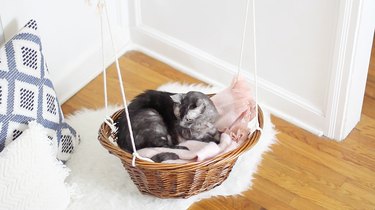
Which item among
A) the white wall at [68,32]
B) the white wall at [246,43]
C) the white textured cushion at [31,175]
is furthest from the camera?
the white wall at [68,32]

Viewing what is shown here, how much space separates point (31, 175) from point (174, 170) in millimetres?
464

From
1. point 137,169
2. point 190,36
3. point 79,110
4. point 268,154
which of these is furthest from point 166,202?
point 190,36

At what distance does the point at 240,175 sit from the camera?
2375 mm

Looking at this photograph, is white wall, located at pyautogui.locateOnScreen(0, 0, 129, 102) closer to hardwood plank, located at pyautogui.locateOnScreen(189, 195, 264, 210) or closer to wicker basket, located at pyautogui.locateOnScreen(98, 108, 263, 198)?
wicker basket, located at pyautogui.locateOnScreen(98, 108, 263, 198)

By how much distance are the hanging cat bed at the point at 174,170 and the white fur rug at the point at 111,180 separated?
5 centimetres

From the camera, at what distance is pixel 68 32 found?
8.64 ft

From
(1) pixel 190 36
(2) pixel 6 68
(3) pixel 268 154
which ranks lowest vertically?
(3) pixel 268 154

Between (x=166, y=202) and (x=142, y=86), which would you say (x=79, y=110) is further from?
(x=166, y=202)

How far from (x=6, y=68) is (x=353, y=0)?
3.85 ft

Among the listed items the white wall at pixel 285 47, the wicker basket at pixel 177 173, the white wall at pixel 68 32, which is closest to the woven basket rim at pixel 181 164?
the wicker basket at pixel 177 173

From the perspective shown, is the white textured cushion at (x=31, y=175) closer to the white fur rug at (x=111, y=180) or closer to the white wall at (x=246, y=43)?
the white fur rug at (x=111, y=180)

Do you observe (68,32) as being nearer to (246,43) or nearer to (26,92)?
(26,92)

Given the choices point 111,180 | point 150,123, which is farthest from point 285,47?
point 111,180

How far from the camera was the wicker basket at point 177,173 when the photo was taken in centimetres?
206
